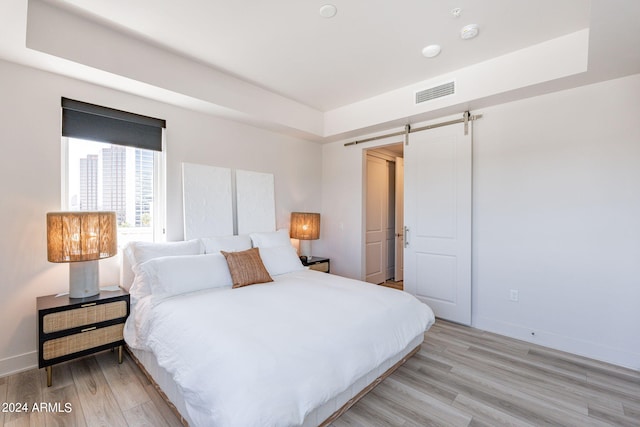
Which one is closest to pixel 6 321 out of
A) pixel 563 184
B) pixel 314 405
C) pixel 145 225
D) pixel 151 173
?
pixel 145 225

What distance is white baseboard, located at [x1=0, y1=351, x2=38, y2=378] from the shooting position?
2.26 metres

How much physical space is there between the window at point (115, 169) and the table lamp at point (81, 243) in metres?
0.50

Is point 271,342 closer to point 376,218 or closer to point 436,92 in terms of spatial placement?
point 436,92

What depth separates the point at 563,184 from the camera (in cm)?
279

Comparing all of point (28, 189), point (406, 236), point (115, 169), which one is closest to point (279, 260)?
point (406, 236)

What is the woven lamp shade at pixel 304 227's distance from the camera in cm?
421

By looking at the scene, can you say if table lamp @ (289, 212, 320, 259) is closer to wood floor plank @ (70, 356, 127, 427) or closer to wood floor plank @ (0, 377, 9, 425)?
wood floor plank @ (70, 356, 127, 427)

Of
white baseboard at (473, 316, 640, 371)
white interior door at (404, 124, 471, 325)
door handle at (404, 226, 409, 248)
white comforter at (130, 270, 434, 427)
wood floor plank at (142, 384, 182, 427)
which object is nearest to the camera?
white comforter at (130, 270, 434, 427)

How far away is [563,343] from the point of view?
9.07 feet

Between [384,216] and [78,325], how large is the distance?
173 inches

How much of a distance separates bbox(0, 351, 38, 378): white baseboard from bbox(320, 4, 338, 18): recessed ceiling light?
3.61 m

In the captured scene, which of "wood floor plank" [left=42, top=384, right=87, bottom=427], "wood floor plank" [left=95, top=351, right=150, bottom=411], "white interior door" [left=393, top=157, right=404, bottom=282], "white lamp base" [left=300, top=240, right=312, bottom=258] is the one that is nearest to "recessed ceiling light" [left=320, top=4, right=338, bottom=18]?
"white lamp base" [left=300, top=240, right=312, bottom=258]

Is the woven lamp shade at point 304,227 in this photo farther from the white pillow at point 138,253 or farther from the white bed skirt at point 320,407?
the white bed skirt at point 320,407

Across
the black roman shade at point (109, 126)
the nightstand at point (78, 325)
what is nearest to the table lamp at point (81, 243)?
the nightstand at point (78, 325)
